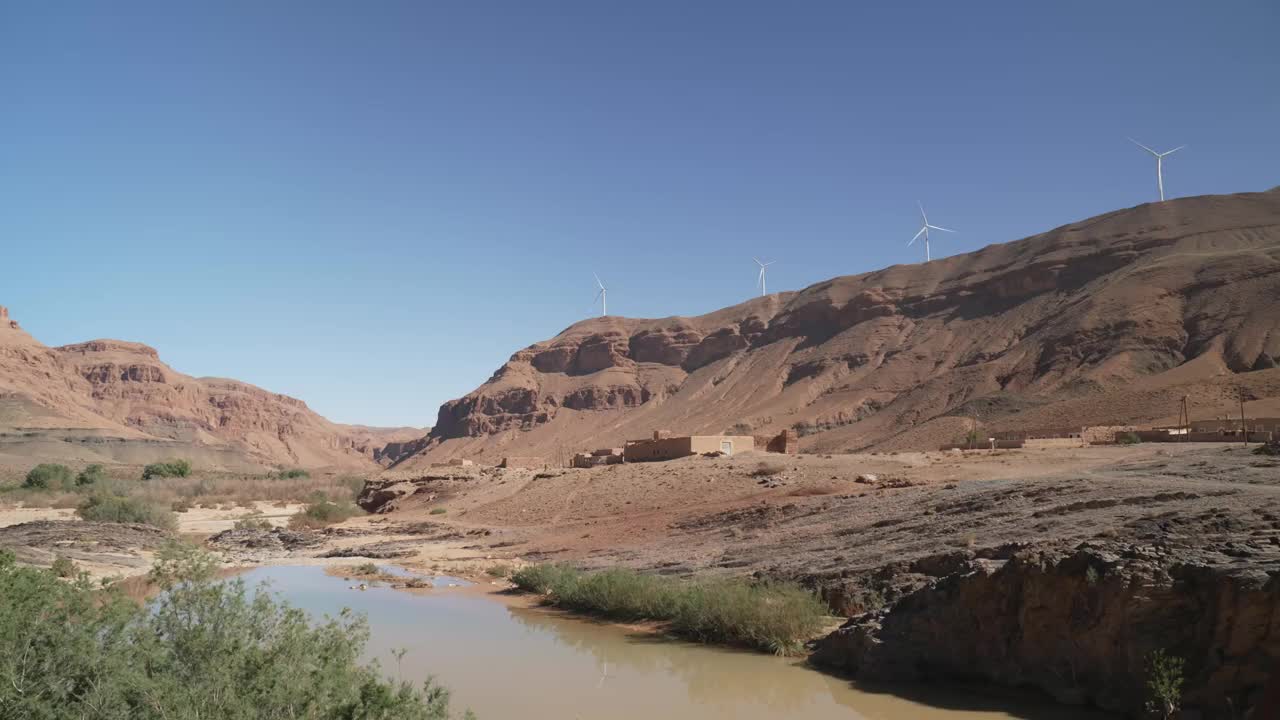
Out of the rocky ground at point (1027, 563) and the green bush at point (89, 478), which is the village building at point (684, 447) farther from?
the green bush at point (89, 478)

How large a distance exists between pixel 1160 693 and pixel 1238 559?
184cm

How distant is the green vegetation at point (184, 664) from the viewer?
222 inches

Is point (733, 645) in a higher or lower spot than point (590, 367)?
lower

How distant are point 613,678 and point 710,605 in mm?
2723

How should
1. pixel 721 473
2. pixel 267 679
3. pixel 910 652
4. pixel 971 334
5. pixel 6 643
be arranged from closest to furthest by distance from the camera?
pixel 267 679, pixel 6 643, pixel 910 652, pixel 721 473, pixel 971 334

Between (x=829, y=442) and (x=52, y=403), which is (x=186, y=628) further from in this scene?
(x=52, y=403)

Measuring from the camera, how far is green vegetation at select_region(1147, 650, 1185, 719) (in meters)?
8.38

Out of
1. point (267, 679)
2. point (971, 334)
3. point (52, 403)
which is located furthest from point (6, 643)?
point (52, 403)

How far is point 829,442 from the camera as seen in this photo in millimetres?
75375

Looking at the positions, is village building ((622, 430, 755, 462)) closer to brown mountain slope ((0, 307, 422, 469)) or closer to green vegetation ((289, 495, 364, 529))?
green vegetation ((289, 495, 364, 529))

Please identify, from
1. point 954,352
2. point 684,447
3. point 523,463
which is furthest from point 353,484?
point 954,352

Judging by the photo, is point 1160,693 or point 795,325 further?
point 795,325

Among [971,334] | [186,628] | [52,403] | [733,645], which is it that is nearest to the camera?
[186,628]

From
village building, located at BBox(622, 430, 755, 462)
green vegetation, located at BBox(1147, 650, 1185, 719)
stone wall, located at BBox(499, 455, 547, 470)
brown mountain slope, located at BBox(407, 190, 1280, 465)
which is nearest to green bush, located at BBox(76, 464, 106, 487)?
stone wall, located at BBox(499, 455, 547, 470)
